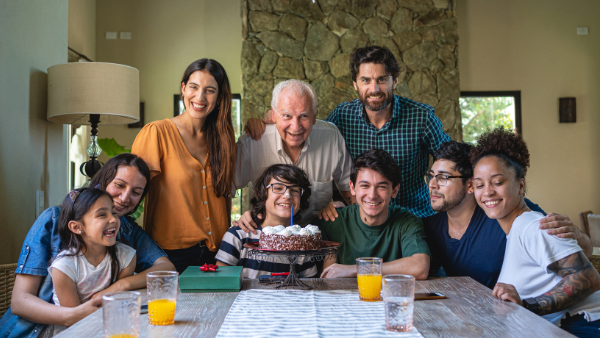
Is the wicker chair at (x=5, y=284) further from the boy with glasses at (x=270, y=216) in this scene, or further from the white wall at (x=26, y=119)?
the boy with glasses at (x=270, y=216)

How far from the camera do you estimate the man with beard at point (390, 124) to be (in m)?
2.52

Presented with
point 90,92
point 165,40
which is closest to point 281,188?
point 90,92

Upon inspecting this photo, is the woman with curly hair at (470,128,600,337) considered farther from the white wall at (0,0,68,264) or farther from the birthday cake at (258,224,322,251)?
the white wall at (0,0,68,264)

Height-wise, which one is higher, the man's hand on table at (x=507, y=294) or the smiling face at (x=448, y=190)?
the smiling face at (x=448, y=190)

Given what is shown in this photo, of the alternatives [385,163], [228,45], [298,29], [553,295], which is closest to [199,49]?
[228,45]

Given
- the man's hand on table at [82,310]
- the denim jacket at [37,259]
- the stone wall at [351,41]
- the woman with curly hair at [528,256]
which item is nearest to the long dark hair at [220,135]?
the denim jacket at [37,259]

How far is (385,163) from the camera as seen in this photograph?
1994 millimetres

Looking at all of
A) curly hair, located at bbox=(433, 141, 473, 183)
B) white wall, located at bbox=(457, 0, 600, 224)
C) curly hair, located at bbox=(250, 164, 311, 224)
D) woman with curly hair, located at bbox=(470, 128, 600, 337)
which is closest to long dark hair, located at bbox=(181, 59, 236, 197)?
curly hair, located at bbox=(250, 164, 311, 224)

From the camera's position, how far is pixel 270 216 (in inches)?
80.2

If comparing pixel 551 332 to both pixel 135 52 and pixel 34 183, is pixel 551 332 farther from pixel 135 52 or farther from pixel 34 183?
pixel 135 52

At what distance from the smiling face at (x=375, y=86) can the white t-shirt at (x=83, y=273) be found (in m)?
1.56

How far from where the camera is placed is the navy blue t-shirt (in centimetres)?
188

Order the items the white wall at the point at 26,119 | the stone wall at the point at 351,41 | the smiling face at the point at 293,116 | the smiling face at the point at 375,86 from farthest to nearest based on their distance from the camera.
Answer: the stone wall at the point at 351,41, the smiling face at the point at 375,86, the smiling face at the point at 293,116, the white wall at the point at 26,119

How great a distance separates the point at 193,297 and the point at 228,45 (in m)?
4.60
